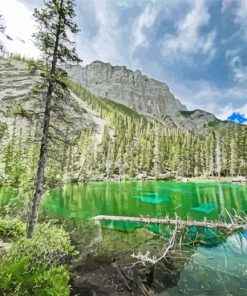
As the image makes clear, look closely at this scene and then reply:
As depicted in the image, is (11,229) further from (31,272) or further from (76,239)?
(31,272)

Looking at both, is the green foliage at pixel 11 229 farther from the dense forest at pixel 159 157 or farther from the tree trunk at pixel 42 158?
the dense forest at pixel 159 157

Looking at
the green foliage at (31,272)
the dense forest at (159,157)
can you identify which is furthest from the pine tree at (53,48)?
the dense forest at (159,157)

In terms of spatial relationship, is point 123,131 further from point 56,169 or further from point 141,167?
point 56,169

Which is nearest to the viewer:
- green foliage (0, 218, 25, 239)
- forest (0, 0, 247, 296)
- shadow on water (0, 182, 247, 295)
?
forest (0, 0, 247, 296)

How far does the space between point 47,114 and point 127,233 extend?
47.3 feet

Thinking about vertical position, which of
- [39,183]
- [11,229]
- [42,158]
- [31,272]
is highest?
[42,158]

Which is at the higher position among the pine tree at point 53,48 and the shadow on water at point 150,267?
the pine tree at point 53,48

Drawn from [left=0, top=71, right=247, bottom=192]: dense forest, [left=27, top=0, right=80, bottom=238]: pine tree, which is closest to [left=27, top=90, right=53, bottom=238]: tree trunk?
[left=27, top=0, right=80, bottom=238]: pine tree

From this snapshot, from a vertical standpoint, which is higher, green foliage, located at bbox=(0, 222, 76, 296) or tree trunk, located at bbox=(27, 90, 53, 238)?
tree trunk, located at bbox=(27, 90, 53, 238)

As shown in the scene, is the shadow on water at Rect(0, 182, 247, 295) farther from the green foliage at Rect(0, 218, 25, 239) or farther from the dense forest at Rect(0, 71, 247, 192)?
the dense forest at Rect(0, 71, 247, 192)

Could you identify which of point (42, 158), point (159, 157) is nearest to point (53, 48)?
point (42, 158)

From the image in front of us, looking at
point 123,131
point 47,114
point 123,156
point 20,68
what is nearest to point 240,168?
point 123,156

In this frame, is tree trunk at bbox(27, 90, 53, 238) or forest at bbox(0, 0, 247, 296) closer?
forest at bbox(0, 0, 247, 296)

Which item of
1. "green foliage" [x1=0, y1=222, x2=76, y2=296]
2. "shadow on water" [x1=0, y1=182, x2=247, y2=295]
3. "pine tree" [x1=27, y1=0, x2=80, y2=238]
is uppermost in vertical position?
"pine tree" [x1=27, y1=0, x2=80, y2=238]
